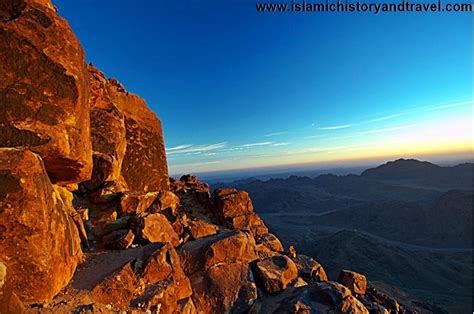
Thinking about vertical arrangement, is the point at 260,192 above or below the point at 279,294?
below

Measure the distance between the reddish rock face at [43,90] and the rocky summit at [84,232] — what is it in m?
0.03

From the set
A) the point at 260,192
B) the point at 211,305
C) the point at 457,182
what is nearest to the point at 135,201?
the point at 211,305

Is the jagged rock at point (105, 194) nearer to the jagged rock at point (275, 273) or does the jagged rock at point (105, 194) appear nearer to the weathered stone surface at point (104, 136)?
the weathered stone surface at point (104, 136)

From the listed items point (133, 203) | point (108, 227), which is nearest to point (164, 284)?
point (108, 227)

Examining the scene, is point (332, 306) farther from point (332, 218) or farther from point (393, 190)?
point (393, 190)

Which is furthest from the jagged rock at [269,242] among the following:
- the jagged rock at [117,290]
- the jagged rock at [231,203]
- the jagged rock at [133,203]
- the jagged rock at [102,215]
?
the jagged rock at [117,290]

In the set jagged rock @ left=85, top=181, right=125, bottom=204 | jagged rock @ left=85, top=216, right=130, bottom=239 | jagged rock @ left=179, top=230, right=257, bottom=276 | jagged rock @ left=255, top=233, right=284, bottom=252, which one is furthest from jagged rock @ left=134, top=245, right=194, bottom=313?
jagged rock @ left=255, top=233, right=284, bottom=252

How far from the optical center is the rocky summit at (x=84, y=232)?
290 inches

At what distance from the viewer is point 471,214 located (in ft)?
303

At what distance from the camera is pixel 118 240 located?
11.9 metres

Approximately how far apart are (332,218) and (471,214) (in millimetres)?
50581

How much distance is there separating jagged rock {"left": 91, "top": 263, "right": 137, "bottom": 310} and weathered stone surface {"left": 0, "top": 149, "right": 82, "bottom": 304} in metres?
1.09

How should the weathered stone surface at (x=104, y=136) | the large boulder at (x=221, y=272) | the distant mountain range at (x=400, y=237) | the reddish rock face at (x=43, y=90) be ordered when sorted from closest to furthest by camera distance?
the reddish rock face at (x=43, y=90) → the large boulder at (x=221, y=272) → the weathered stone surface at (x=104, y=136) → the distant mountain range at (x=400, y=237)

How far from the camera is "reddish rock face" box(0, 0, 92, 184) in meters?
9.20
